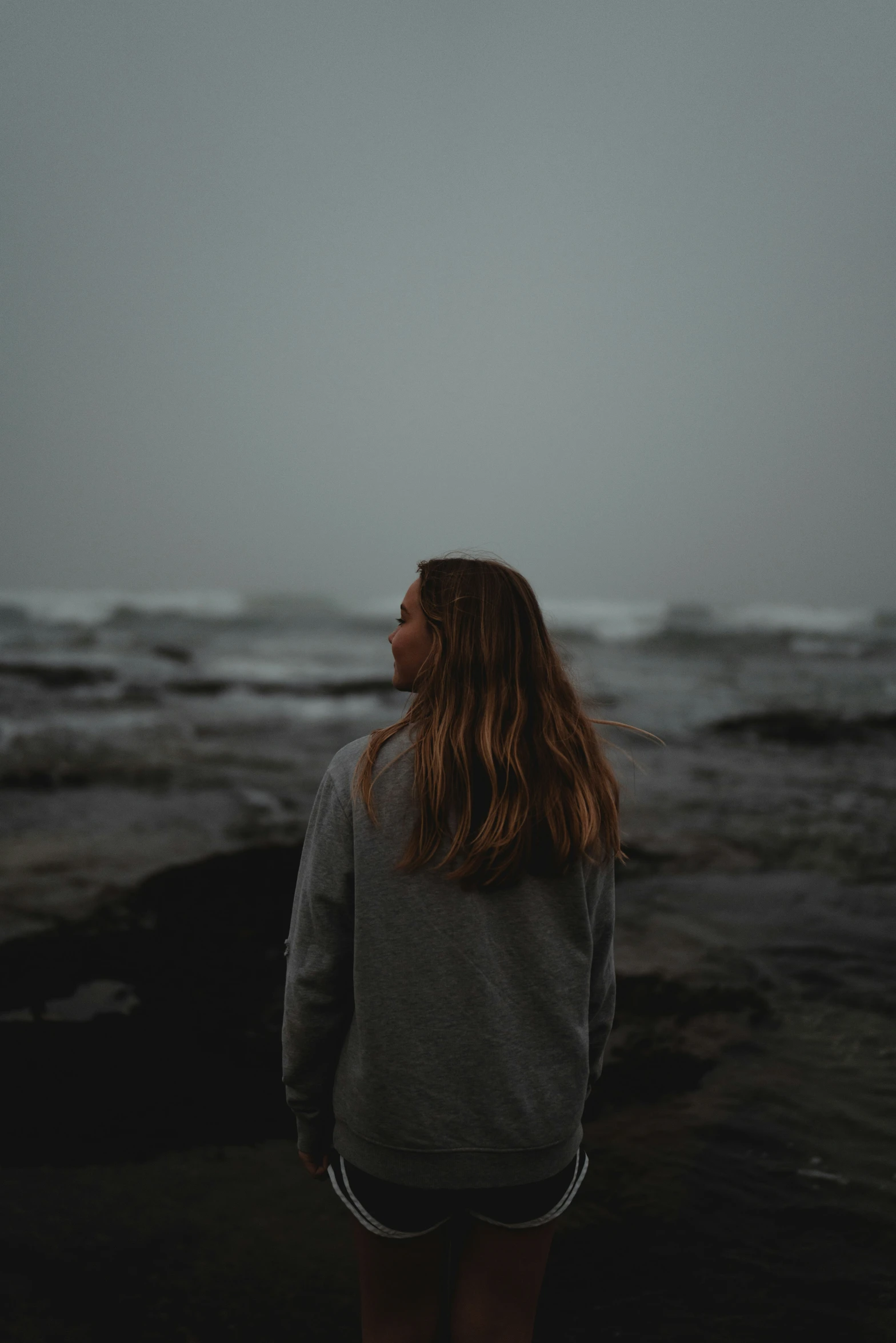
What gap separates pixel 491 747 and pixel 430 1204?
33.3 inches

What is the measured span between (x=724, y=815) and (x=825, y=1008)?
4413mm

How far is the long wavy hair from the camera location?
1423mm

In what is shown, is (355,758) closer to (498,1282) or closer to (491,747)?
(491,747)

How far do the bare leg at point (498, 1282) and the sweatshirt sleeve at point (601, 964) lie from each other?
318mm

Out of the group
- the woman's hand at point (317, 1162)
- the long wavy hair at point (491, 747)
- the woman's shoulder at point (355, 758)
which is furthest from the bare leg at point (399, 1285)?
the woman's shoulder at point (355, 758)

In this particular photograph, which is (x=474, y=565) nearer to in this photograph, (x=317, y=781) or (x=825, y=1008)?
(x=825, y=1008)

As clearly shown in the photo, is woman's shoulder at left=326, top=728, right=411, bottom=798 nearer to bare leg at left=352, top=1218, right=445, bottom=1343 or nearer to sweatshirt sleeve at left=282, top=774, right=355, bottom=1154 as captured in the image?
sweatshirt sleeve at left=282, top=774, right=355, bottom=1154

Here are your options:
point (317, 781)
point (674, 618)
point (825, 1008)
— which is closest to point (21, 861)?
point (317, 781)

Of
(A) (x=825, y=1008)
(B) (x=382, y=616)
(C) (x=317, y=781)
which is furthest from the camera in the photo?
(B) (x=382, y=616)

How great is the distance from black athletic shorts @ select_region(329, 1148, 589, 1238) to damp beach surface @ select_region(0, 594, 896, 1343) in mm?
1028

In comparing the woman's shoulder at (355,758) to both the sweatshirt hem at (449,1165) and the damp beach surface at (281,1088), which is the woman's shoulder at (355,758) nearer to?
the sweatshirt hem at (449,1165)

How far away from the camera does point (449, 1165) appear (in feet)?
4.82

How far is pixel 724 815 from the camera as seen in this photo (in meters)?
8.43

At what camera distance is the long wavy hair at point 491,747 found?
1.42 m
